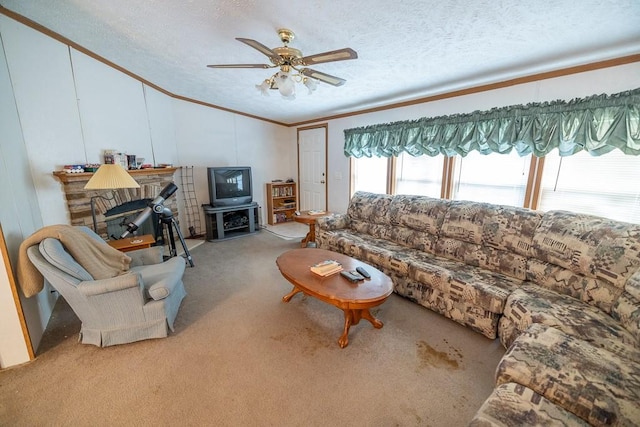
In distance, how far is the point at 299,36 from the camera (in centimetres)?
209

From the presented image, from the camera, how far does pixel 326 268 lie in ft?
7.20

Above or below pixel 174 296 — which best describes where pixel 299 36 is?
above

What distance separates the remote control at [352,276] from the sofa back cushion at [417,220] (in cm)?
109

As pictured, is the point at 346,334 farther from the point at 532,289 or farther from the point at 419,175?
the point at 419,175

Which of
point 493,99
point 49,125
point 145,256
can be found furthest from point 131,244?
point 493,99

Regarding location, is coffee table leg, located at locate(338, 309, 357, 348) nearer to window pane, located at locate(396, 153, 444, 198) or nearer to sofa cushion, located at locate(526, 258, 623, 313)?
sofa cushion, located at locate(526, 258, 623, 313)

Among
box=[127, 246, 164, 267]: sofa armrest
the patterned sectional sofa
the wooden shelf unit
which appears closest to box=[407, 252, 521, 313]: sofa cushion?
the patterned sectional sofa

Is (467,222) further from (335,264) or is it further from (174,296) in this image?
(174,296)

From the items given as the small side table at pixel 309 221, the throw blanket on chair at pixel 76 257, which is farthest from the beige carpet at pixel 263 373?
the small side table at pixel 309 221

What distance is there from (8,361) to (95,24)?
2.70 metres

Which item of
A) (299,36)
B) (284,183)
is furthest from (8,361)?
(284,183)

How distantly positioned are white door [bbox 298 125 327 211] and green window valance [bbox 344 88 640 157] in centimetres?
166

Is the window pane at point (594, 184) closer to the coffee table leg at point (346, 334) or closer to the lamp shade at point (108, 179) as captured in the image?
the coffee table leg at point (346, 334)

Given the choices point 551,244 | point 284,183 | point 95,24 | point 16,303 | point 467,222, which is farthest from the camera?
point 284,183
